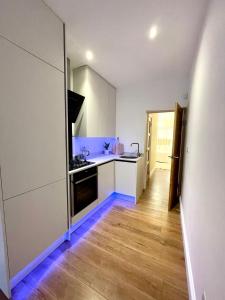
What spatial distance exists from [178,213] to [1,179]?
2745mm

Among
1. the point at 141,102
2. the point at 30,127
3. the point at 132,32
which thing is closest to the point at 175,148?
the point at 141,102

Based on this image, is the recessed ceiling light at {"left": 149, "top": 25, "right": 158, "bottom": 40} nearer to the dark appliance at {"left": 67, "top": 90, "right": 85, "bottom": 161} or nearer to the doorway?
the doorway

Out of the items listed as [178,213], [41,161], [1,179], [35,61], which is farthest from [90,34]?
[178,213]

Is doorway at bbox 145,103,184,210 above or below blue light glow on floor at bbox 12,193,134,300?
above

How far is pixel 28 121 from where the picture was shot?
4.13 ft

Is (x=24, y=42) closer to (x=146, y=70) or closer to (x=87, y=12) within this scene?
(x=87, y=12)

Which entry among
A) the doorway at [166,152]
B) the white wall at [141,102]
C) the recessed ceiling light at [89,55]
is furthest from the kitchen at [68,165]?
the doorway at [166,152]

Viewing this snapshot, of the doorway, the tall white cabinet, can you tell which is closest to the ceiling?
the tall white cabinet

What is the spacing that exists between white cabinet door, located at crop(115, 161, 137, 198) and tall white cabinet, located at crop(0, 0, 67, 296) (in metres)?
1.54

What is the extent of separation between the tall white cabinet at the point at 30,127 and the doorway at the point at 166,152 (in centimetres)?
201

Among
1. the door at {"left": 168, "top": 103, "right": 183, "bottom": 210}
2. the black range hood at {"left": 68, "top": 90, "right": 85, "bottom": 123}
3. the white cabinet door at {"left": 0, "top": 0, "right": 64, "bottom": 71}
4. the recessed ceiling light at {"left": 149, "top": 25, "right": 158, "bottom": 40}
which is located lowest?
the door at {"left": 168, "top": 103, "right": 183, "bottom": 210}

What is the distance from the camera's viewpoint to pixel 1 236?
1.12 meters

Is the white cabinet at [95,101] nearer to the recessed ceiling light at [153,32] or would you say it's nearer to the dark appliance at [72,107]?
the dark appliance at [72,107]

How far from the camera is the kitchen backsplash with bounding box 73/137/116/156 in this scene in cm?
276
